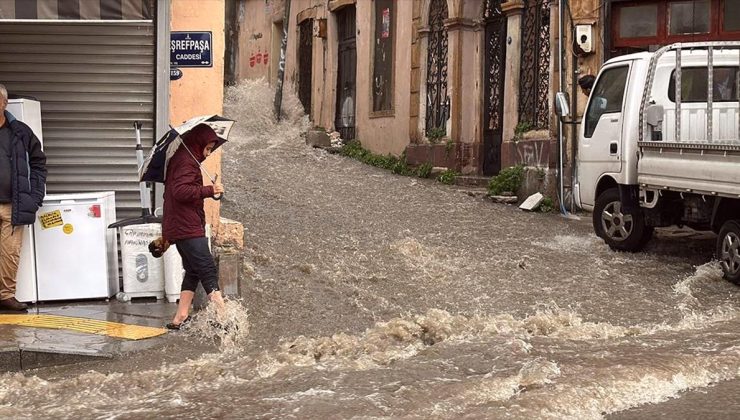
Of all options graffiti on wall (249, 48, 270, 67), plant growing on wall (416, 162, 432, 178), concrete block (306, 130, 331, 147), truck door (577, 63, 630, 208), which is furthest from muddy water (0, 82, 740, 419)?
graffiti on wall (249, 48, 270, 67)

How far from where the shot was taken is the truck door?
11047 millimetres

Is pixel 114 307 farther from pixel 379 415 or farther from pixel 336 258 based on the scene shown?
pixel 379 415

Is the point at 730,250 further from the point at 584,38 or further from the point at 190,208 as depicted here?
the point at 584,38

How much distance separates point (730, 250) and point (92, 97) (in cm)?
635

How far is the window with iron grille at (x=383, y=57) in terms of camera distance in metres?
20.5

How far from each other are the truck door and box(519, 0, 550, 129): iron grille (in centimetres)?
335

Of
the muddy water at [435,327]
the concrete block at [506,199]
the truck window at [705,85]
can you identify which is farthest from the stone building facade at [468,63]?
the muddy water at [435,327]

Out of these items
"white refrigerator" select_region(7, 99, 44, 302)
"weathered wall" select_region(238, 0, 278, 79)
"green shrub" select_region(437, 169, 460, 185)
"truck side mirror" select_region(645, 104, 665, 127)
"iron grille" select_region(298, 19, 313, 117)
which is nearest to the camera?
"white refrigerator" select_region(7, 99, 44, 302)

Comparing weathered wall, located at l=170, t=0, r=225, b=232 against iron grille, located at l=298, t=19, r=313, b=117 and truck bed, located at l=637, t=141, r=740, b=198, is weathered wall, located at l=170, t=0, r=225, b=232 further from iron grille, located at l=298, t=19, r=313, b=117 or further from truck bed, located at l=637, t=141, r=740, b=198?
iron grille, located at l=298, t=19, r=313, b=117

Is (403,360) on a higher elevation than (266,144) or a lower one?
lower

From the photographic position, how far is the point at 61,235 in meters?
8.25

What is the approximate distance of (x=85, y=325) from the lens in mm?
7379

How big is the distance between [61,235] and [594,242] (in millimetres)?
6433

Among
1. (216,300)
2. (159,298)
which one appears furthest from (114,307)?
(216,300)
